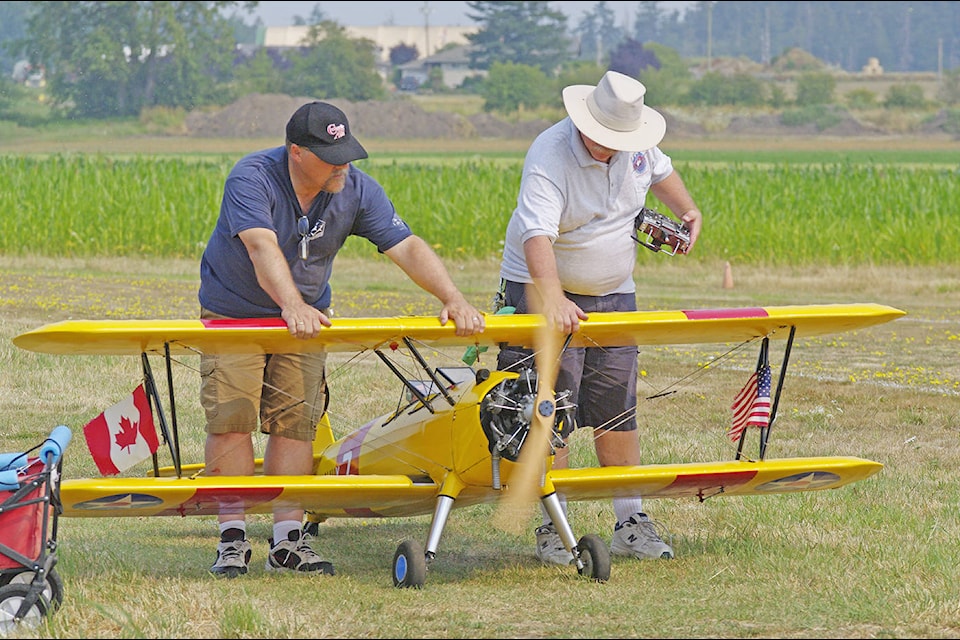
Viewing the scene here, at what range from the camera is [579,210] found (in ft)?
19.9

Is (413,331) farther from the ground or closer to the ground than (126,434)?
farther from the ground

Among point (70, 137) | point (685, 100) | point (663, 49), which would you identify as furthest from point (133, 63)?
point (663, 49)

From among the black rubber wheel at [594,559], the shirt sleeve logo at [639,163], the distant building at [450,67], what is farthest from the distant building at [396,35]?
the black rubber wheel at [594,559]

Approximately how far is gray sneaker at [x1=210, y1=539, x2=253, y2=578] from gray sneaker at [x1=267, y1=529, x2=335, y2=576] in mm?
124

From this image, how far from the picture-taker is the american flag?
20.2ft

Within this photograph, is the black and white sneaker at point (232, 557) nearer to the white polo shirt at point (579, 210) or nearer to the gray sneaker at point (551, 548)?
the gray sneaker at point (551, 548)

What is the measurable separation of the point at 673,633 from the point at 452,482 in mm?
1186

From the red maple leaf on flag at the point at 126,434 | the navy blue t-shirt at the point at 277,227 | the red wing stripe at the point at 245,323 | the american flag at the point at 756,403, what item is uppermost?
the navy blue t-shirt at the point at 277,227

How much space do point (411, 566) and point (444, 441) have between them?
1.70 ft

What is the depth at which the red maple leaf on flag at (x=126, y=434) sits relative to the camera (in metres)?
5.65

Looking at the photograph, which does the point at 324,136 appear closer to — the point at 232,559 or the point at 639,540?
the point at 232,559

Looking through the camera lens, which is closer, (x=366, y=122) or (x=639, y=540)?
Result: (x=639, y=540)

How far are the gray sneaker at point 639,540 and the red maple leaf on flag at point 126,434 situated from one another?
222cm

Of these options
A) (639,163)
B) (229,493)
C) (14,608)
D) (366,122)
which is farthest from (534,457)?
(366,122)
